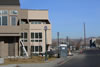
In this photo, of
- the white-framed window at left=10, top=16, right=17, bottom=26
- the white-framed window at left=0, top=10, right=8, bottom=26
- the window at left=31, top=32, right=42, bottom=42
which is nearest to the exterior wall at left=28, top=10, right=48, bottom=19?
the window at left=31, top=32, right=42, bottom=42

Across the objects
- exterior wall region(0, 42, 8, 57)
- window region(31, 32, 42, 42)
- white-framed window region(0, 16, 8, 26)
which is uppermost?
white-framed window region(0, 16, 8, 26)

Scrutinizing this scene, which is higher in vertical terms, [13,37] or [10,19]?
[10,19]

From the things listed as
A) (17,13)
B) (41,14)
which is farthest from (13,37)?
(41,14)

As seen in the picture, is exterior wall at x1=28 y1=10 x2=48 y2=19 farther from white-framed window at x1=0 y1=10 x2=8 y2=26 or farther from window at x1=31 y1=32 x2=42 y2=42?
white-framed window at x1=0 y1=10 x2=8 y2=26

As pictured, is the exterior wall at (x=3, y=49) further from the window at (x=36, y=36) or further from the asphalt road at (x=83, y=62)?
the window at (x=36, y=36)

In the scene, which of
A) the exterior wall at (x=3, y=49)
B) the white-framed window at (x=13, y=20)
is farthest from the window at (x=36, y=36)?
the exterior wall at (x=3, y=49)

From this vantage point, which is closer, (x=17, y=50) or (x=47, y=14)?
(x=17, y=50)

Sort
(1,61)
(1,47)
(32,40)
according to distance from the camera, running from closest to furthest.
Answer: (1,61)
(1,47)
(32,40)

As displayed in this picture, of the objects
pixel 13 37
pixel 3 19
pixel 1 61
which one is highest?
pixel 3 19

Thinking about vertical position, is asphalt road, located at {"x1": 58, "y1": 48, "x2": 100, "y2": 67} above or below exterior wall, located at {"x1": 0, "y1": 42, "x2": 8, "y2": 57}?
below

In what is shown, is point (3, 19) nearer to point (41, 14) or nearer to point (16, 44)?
point (16, 44)

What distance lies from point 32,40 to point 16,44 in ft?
44.8

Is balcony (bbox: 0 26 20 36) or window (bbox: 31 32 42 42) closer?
balcony (bbox: 0 26 20 36)

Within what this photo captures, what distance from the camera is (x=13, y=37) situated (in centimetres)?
3894
